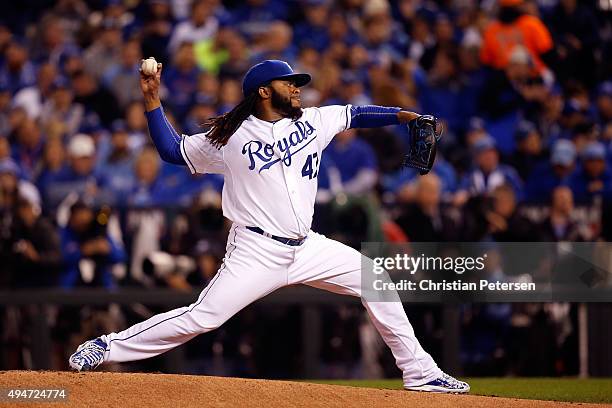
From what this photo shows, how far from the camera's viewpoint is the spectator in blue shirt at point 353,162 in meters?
9.66

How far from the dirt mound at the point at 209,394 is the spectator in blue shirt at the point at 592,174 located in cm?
401

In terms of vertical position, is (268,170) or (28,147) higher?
(28,147)

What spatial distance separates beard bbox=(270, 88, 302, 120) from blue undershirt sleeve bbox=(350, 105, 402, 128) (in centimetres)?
32

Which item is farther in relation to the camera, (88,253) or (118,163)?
(118,163)

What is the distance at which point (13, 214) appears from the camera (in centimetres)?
905

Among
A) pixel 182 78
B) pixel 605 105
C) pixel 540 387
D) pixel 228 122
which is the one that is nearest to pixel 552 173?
pixel 605 105

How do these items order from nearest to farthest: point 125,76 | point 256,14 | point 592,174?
point 592,174
point 125,76
point 256,14

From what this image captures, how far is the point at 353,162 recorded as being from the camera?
384 inches

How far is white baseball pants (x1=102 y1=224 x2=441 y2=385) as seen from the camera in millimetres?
5617

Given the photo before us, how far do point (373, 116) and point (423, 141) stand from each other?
0.30 m

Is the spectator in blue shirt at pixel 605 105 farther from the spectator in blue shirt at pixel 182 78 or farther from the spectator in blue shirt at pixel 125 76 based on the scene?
the spectator in blue shirt at pixel 125 76

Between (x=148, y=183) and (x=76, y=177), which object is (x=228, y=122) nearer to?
(x=148, y=183)

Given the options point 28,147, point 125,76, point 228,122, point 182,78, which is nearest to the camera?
point 228,122

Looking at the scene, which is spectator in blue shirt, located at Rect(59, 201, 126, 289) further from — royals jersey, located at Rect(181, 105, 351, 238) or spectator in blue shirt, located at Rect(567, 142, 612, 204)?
spectator in blue shirt, located at Rect(567, 142, 612, 204)
